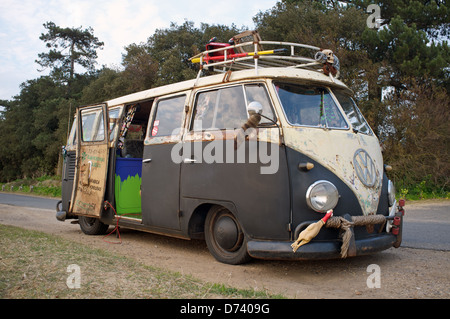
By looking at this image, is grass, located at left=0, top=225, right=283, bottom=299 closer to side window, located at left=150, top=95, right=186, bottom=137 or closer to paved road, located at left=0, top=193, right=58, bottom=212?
side window, located at left=150, top=95, right=186, bottom=137

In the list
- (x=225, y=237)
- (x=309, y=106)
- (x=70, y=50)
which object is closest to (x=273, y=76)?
(x=309, y=106)

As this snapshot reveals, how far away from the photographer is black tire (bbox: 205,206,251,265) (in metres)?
5.36

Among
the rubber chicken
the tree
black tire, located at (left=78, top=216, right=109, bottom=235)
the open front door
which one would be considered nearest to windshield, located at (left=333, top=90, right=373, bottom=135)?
the rubber chicken

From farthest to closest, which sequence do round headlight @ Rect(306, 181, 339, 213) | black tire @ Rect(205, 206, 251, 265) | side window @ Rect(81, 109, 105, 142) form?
side window @ Rect(81, 109, 105, 142)
black tire @ Rect(205, 206, 251, 265)
round headlight @ Rect(306, 181, 339, 213)

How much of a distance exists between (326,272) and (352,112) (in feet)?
7.41

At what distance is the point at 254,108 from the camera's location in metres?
4.95

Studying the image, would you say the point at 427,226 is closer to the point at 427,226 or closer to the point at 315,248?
the point at 427,226

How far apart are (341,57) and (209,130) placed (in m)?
14.9

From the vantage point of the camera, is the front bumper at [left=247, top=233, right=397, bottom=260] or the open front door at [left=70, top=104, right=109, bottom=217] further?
the open front door at [left=70, top=104, right=109, bottom=217]

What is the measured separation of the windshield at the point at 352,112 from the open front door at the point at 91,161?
13.5 feet

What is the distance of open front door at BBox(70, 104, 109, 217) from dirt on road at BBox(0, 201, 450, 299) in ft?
3.45

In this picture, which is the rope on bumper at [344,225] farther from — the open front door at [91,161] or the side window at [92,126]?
the side window at [92,126]

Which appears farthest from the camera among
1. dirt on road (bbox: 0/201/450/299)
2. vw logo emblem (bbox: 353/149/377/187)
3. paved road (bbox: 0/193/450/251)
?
paved road (bbox: 0/193/450/251)

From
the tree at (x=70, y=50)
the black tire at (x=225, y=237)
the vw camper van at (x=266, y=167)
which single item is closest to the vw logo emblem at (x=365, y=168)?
the vw camper van at (x=266, y=167)
